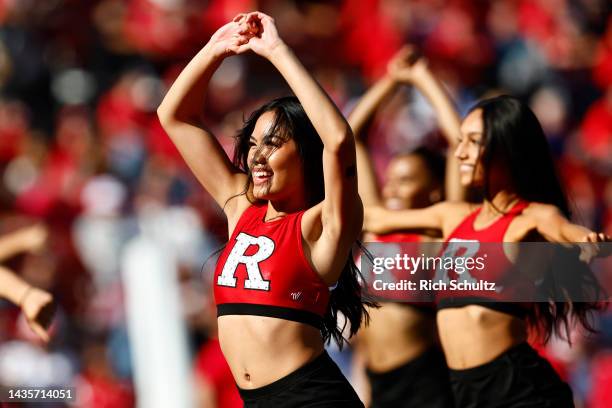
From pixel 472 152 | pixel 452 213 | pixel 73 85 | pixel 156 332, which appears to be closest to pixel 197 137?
pixel 472 152

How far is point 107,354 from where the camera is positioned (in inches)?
301

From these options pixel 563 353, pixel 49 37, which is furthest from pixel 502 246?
pixel 49 37

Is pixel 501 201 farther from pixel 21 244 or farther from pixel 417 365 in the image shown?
pixel 21 244

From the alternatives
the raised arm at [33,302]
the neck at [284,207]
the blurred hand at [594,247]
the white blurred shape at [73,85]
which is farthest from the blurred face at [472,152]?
the white blurred shape at [73,85]

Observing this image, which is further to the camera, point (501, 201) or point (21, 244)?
point (21, 244)

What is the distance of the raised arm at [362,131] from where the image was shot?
5.73 meters

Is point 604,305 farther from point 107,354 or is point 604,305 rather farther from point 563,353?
point 107,354

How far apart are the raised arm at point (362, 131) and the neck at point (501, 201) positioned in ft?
3.61

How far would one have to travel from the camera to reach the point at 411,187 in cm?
579

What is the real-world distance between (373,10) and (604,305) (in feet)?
18.0

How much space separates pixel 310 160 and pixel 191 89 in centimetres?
51

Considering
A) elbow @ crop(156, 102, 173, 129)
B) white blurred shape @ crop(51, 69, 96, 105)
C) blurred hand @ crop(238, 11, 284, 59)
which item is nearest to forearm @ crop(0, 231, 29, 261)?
elbow @ crop(156, 102, 173, 129)

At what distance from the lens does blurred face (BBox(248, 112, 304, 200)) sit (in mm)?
3789

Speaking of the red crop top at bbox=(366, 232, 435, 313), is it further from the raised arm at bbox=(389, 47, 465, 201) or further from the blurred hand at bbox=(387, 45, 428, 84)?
the blurred hand at bbox=(387, 45, 428, 84)
